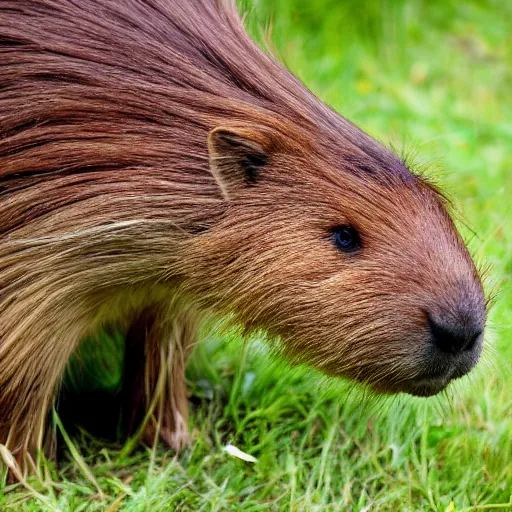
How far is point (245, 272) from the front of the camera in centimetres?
368

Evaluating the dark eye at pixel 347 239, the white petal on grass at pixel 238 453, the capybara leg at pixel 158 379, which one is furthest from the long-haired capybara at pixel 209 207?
the white petal on grass at pixel 238 453

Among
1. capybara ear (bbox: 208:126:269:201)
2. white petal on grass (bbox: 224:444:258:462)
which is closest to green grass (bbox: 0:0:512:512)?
white petal on grass (bbox: 224:444:258:462)

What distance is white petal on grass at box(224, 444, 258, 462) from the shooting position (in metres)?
4.34

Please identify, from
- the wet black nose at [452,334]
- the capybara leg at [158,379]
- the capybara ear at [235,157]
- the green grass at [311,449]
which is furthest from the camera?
the capybara leg at [158,379]

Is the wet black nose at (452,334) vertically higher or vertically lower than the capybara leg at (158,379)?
higher

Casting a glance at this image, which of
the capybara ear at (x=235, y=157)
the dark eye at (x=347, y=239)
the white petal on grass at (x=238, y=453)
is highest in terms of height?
the capybara ear at (x=235, y=157)

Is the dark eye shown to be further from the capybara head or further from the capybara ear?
the capybara ear

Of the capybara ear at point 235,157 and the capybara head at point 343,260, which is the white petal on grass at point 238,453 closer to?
the capybara head at point 343,260

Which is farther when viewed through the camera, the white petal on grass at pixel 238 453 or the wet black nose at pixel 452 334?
the white petal on grass at pixel 238 453

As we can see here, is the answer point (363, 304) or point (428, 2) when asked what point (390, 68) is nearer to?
point (428, 2)

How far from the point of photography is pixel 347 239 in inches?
143

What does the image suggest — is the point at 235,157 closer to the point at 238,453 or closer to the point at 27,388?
the point at 27,388

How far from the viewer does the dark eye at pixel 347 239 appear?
11.9 ft

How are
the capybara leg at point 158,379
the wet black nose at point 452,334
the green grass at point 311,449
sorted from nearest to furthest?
the wet black nose at point 452,334 → the green grass at point 311,449 → the capybara leg at point 158,379
